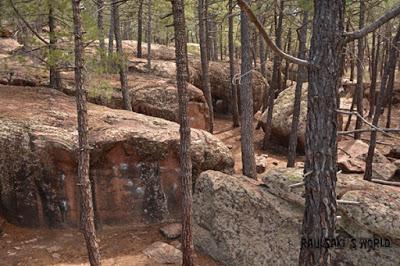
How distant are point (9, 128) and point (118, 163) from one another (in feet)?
10.0

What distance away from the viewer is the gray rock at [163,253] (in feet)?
30.5

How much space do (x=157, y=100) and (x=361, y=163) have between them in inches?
358

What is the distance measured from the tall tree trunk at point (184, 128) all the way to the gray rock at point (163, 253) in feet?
2.32

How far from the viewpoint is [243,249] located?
874 cm

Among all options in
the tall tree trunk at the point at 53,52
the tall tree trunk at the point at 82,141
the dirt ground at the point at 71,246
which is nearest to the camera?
the tall tree trunk at the point at 82,141

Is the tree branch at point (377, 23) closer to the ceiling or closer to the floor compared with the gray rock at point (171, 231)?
closer to the ceiling

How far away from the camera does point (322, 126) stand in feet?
15.0

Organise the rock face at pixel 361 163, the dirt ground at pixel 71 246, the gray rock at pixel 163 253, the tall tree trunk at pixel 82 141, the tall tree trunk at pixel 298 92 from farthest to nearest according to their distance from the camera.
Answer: the tall tree trunk at pixel 298 92, the rock face at pixel 361 163, the gray rock at pixel 163 253, the dirt ground at pixel 71 246, the tall tree trunk at pixel 82 141

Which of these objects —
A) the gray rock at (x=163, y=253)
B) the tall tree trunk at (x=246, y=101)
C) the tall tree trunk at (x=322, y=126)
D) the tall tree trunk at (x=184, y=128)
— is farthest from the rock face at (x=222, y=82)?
the tall tree trunk at (x=322, y=126)

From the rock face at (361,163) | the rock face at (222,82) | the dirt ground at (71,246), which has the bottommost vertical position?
the dirt ground at (71,246)

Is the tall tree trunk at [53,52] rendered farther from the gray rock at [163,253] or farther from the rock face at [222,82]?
the rock face at [222,82]

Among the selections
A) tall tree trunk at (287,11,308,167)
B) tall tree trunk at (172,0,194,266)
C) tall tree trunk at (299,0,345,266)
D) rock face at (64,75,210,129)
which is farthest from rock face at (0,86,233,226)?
tall tree trunk at (299,0,345,266)

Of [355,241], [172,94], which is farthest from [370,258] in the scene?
[172,94]

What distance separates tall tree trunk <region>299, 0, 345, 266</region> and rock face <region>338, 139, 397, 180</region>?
10422 mm
